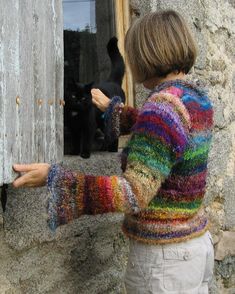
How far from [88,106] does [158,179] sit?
1168mm

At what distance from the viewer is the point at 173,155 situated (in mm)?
1514

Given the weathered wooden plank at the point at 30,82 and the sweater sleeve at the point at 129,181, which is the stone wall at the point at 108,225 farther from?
the sweater sleeve at the point at 129,181

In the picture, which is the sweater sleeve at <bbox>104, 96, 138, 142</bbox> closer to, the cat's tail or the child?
the child

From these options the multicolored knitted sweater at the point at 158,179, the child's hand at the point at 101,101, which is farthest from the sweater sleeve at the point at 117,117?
the multicolored knitted sweater at the point at 158,179

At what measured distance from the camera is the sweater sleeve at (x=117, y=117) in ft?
6.78

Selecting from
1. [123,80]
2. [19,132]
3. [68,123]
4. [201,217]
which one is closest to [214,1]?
[123,80]

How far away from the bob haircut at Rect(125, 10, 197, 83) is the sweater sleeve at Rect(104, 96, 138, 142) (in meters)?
0.39

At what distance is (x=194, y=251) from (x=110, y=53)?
130 cm

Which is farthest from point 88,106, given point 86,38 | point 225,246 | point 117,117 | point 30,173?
A: point 225,246

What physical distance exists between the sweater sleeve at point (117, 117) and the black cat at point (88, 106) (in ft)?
1.12

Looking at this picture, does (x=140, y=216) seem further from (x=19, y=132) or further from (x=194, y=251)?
(x=19, y=132)

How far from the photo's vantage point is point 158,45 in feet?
5.32

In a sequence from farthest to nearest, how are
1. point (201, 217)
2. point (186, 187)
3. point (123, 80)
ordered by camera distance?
point (123, 80), point (201, 217), point (186, 187)

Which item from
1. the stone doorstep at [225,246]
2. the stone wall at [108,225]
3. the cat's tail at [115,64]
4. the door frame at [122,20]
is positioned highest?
the door frame at [122,20]
